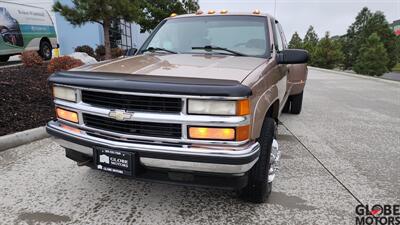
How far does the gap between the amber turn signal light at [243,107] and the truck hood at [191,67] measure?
0.61 feet

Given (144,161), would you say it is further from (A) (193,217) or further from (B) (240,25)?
(B) (240,25)

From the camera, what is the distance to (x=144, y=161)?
2.41m

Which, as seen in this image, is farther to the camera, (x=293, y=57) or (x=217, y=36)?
(x=217, y=36)

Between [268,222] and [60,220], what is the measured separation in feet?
5.50

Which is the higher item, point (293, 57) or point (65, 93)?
point (293, 57)

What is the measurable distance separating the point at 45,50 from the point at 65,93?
1276 centimetres

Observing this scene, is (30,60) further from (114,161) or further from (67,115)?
(114,161)

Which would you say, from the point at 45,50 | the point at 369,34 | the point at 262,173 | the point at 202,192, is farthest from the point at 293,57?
the point at 369,34

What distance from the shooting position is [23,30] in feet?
41.4

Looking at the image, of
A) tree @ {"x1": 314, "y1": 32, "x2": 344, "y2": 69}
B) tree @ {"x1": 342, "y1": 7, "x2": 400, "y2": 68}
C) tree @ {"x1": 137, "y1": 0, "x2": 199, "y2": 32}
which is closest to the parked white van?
tree @ {"x1": 137, "y1": 0, "x2": 199, "y2": 32}

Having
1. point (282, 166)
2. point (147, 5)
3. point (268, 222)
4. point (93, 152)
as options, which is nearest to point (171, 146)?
point (93, 152)

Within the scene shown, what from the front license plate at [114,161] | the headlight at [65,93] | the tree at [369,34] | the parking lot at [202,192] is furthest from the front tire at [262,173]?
the tree at [369,34]

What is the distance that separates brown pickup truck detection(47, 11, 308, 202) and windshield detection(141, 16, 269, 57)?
57 centimetres

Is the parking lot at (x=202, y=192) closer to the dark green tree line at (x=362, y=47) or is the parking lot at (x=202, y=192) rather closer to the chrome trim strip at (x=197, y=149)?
the chrome trim strip at (x=197, y=149)
